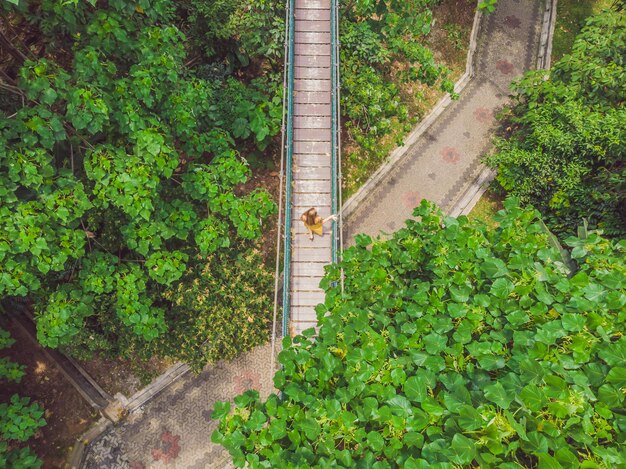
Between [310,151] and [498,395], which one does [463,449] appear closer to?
[498,395]

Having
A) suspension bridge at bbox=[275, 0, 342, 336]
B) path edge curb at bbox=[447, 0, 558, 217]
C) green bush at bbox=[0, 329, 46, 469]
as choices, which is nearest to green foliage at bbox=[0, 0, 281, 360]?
suspension bridge at bbox=[275, 0, 342, 336]

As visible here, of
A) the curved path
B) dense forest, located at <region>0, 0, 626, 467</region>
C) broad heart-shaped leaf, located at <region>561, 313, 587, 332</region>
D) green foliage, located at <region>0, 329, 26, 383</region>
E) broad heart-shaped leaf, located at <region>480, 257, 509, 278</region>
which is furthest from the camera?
the curved path

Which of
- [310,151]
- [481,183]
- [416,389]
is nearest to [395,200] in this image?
[481,183]

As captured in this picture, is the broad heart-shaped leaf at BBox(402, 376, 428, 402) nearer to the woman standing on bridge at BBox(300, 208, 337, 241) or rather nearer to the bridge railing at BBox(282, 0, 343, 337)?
the bridge railing at BBox(282, 0, 343, 337)

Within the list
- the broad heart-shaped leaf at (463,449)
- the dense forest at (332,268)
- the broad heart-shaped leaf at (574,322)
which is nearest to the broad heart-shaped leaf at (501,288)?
the dense forest at (332,268)

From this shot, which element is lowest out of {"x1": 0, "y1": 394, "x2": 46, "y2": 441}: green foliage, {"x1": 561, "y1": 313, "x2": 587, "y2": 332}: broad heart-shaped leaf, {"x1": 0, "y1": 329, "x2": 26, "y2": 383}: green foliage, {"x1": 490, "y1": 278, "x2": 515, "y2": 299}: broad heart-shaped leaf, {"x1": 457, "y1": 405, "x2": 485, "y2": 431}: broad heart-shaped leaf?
{"x1": 0, "y1": 394, "x2": 46, "y2": 441}: green foliage

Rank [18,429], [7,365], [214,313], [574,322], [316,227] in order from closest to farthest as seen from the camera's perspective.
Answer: [574,322], [18,429], [7,365], [316,227], [214,313]
